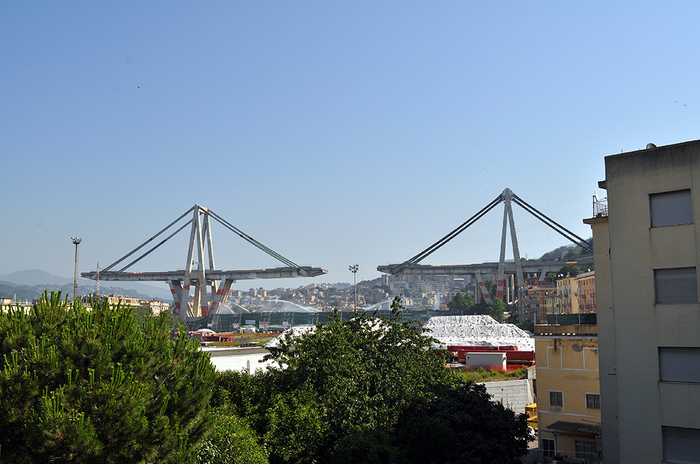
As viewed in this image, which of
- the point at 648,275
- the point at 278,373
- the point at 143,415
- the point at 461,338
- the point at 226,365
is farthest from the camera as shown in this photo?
the point at 461,338

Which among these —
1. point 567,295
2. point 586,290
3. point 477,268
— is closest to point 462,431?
point 586,290

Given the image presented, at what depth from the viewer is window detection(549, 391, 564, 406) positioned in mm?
22970

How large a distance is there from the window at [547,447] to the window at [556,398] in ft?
4.71

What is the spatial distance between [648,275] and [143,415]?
1120cm

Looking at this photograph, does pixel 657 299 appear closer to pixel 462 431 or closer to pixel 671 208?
pixel 671 208

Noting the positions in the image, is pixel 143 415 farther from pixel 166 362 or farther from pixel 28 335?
pixel 28 335

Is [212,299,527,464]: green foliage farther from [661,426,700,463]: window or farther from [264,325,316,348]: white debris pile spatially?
[661,426,700,463]: window

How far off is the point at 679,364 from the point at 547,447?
11.7 metres

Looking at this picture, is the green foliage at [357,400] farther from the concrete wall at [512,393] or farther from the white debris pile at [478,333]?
the white debris pile at [478,333]

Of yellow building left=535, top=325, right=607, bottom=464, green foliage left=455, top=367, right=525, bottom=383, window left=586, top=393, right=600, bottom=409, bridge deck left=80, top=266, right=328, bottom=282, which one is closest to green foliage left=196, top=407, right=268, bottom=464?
yellow building left=535, top=325, right=607, bottom=464

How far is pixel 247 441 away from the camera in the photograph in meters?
14.8

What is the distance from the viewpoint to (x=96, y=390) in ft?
39.0

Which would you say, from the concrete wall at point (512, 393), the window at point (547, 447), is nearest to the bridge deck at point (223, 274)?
the concrete wall at point (512, 393)

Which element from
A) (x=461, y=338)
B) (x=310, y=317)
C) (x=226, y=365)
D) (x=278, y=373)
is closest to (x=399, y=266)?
(x=310, y=317)
